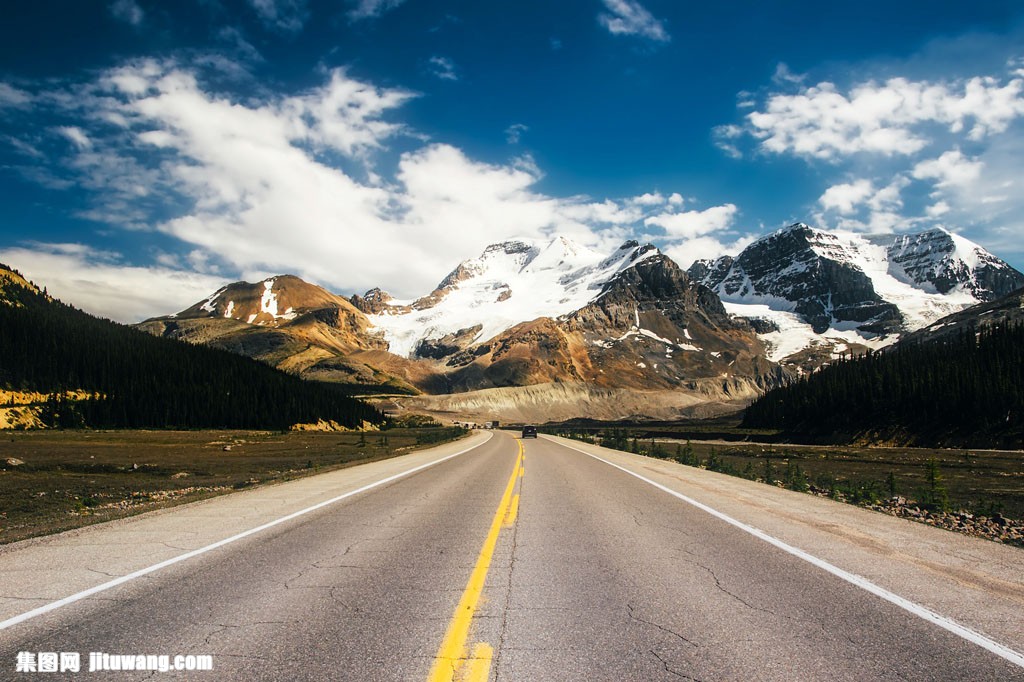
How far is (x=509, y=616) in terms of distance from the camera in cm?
566

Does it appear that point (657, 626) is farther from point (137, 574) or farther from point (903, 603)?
point (137, 574)

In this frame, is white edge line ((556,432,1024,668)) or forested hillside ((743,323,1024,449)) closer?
white edge line ((556,432,1024,668))

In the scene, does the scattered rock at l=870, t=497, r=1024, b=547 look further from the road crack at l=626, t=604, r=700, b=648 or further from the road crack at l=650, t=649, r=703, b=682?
the road crack at l=650, t=649, r=703, b=682

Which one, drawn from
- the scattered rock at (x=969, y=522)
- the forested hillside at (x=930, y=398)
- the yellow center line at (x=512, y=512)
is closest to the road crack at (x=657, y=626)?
the yellow center line at (x=512, y=512)

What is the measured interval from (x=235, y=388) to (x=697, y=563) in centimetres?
12523

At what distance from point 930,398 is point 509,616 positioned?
307 feet

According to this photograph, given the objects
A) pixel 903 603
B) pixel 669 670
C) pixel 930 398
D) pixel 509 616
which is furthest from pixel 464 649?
pixel 930 398

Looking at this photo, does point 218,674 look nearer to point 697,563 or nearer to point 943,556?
point 697,563

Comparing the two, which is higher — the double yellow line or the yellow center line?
the double yellow line

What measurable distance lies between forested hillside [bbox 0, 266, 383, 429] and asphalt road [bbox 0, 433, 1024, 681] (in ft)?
370

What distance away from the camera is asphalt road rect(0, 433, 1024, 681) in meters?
4.50

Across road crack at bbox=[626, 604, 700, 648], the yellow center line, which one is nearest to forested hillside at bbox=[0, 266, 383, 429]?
the yellow center line

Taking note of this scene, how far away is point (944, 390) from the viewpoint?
7769cm

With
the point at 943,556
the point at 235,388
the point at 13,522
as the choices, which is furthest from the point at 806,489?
the point at 235,388
